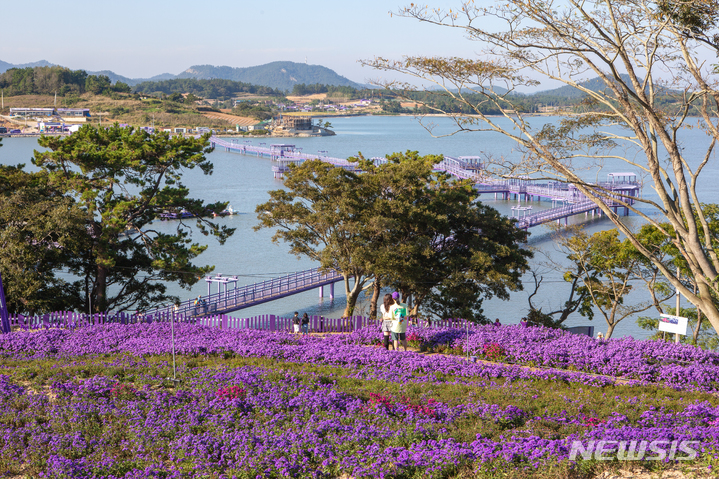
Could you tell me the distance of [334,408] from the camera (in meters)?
8.60

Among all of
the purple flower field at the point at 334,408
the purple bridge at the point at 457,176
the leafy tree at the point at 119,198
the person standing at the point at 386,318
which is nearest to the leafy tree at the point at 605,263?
the purple bridge at the point at 457,176

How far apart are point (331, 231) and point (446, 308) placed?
6.02m

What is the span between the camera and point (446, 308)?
2466 centimetres

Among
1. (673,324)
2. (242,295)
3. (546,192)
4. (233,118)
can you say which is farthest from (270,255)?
(233,118)

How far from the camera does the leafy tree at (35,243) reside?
1833cm

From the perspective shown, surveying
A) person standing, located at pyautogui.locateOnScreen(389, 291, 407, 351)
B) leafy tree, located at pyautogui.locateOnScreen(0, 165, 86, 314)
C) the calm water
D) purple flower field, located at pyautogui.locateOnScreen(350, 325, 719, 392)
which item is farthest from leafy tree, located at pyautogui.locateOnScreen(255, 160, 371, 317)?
person standing, located at pyautogui.locateOnScreen(389, 291, 407, 351)

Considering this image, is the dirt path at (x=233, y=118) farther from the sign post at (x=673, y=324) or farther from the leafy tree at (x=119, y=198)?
the sign post at (x=673, y=324)

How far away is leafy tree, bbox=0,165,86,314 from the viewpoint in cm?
1833

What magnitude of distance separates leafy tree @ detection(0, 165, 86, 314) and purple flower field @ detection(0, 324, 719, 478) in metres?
5.44

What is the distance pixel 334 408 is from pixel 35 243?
49.3 feet

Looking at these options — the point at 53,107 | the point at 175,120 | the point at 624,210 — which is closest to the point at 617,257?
the point at 624,210

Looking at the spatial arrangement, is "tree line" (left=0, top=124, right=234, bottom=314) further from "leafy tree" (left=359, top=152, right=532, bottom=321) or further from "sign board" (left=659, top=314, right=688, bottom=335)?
"sign board" (left=659, top=314, right=688, bottom=335)

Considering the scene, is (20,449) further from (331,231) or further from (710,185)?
(710,185)

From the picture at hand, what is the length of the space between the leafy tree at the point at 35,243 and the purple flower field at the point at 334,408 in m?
5.44
